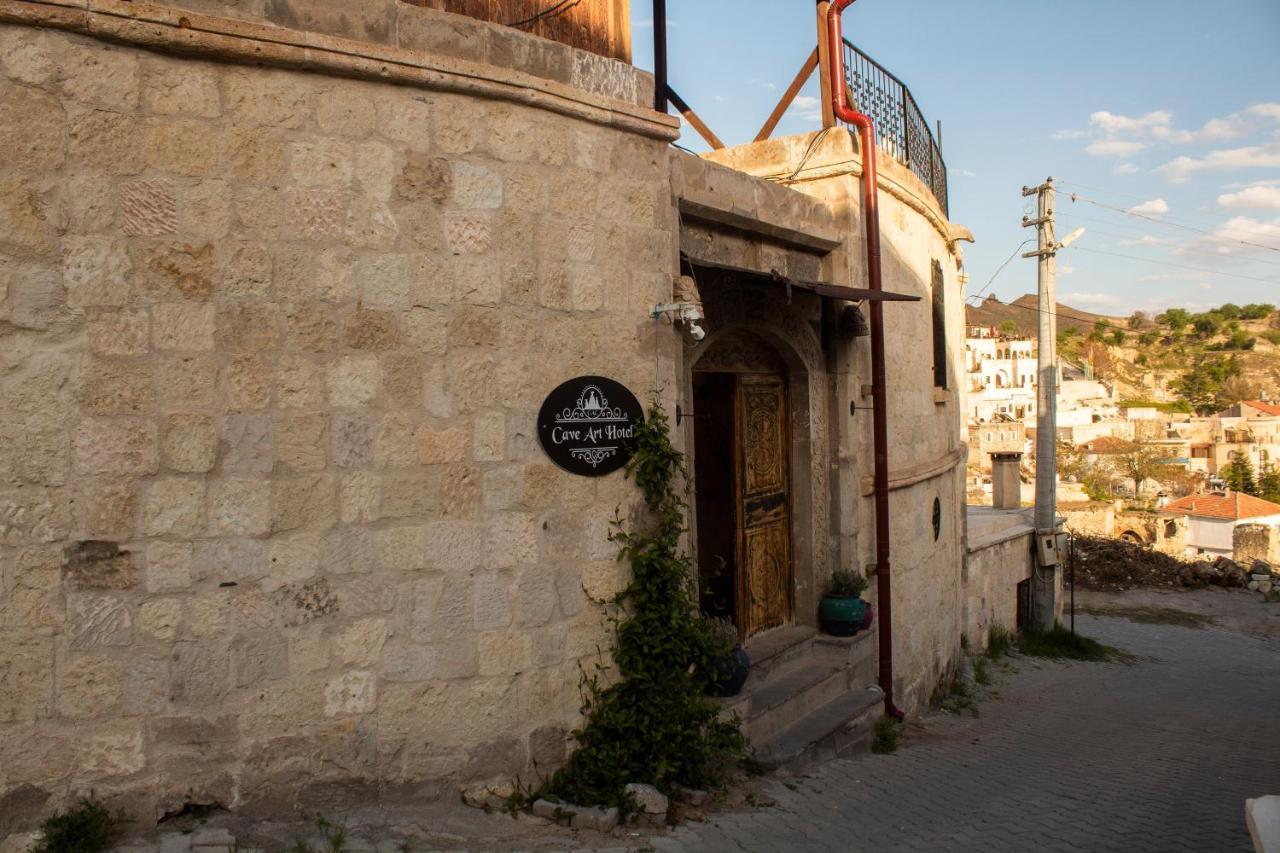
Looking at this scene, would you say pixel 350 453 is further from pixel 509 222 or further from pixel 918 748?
pixel 918 748

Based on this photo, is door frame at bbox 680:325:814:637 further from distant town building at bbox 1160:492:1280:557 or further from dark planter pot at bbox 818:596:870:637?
distant town building at bbox 1160:492:1280:557

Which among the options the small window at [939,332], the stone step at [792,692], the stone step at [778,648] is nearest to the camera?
the stone step at [792,692]

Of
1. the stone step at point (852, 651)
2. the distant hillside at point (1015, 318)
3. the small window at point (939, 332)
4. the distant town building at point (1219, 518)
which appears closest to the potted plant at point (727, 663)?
the stone step at point (852, 651)

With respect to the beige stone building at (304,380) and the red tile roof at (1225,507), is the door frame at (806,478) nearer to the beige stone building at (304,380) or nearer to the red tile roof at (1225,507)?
the beige stone building at (304,380)

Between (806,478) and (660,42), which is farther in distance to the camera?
(806,478)

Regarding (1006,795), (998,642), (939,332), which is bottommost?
(998,642)

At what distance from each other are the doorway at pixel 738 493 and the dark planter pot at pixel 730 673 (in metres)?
1.41

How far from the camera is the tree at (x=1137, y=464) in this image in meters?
48.3

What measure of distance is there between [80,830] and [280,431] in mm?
1671

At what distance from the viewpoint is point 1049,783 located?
21.0 ft

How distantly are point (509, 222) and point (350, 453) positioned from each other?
134 centimetres

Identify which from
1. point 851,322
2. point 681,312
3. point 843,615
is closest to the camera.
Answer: point 681,312

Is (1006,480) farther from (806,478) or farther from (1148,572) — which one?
(806,478)

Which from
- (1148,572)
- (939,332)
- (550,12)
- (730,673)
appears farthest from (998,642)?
(550,12)
